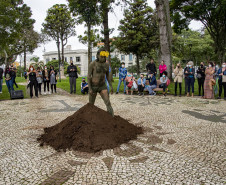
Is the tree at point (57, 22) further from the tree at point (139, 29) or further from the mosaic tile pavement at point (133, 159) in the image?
the mosaic tile pavement at point (133, 159)

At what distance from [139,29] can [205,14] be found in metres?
12.6

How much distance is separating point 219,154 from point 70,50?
83298mm

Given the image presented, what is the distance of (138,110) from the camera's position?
7816 millimetres

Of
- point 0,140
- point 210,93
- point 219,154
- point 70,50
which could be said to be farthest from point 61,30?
point 70,50

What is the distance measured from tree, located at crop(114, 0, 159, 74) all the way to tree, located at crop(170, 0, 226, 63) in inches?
296

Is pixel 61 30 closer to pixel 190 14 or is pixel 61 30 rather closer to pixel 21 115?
pixel 190 14

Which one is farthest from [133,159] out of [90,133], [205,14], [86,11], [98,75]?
[205,14]

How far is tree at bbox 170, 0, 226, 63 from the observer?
18.5 meters

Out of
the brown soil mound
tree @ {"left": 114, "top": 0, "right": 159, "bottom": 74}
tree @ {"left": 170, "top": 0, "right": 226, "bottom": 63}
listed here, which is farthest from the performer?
tree @ {"left": 114, "top": 0, "right": 159, "bottom": 74}

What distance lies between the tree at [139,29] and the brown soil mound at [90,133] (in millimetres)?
27037

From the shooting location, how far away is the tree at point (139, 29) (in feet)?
100

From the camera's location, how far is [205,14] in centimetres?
1975

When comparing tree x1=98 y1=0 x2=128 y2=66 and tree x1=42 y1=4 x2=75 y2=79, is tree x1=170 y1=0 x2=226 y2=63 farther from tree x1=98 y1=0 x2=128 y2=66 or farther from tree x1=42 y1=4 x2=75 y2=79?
tree x1=42 y1=4 x2=75 y2=79

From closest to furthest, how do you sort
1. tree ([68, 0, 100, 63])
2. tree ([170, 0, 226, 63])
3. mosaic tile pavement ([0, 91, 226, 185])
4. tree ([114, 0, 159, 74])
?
mosaic tile pavement ([0, 91, 226, 185]) → tree ([68, 0, 100, 63]) → tree ([170, 0, 226, 63]) → tree ([114, 0, 159, 74])
